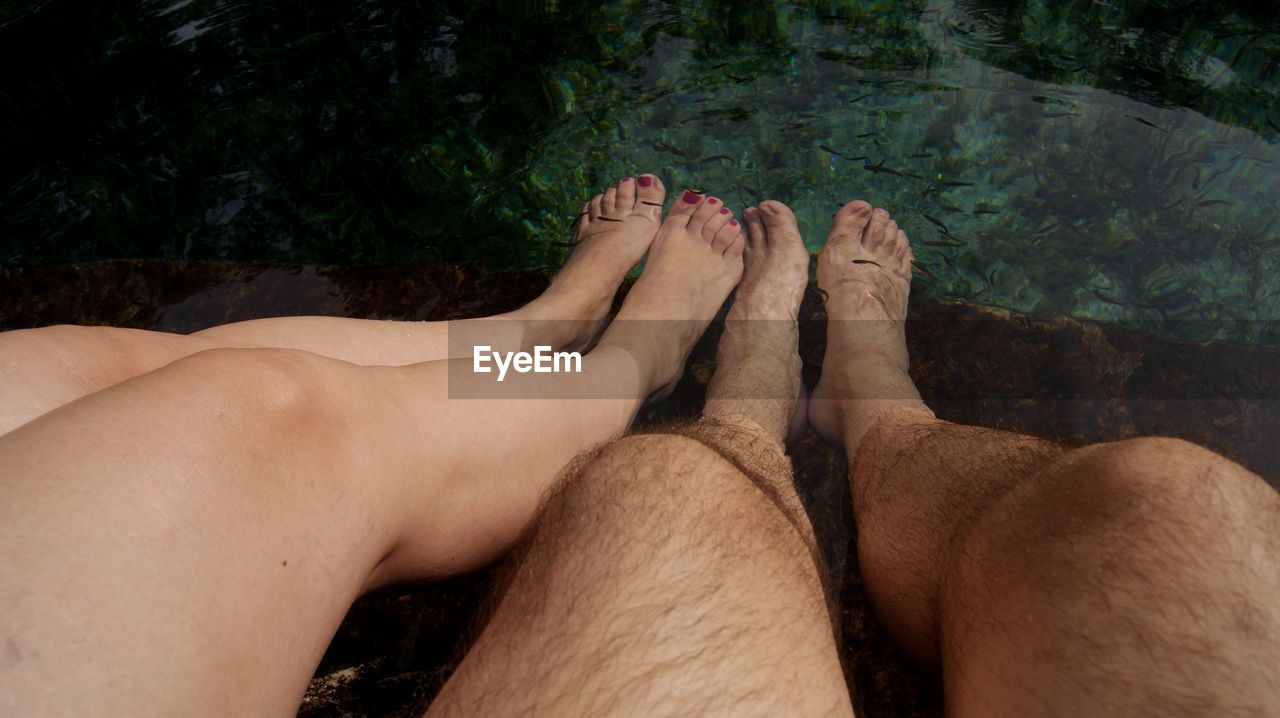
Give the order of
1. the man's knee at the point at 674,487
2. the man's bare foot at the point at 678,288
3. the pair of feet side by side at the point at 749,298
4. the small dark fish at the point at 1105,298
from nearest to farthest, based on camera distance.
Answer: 1. the man's knee at the point at 674,487
2. the pair of feet side by side at the point at 749,298
3. the man's bare foot at the point at 678,288
4. the small dark fish at the point at 1105,298

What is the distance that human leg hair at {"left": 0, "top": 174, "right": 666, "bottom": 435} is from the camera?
4.38 feet

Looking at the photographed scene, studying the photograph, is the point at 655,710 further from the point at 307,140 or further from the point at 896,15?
the point at 896,15

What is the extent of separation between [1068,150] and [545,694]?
9.76 feet

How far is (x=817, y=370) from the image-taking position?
2652 millimetres

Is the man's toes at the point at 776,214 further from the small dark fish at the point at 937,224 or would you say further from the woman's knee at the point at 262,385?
the woman's knee at the point at 262,385

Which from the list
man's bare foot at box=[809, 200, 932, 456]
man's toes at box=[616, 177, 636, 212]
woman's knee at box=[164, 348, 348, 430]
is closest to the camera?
woman's knee at box=[164, 348, 348, 430]

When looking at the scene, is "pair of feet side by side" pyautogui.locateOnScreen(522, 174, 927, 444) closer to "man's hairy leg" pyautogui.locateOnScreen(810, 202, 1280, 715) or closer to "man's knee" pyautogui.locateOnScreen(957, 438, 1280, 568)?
"man's hairy leg" pyautogui.locateOnScreen(810, 202, 1280, 715)

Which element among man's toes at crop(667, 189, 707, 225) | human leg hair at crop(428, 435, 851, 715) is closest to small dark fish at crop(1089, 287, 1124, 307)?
man's toes at crop(667, 189, 707, 225)

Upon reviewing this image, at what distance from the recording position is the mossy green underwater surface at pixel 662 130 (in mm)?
2785

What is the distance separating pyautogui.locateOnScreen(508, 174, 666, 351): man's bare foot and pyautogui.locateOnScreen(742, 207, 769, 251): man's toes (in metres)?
0.37

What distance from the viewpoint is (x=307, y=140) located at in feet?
9.91

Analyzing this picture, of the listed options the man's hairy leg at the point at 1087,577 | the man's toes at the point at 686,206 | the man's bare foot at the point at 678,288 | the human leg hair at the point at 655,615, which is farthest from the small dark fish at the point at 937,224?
the human leg hair at the point at 655,615

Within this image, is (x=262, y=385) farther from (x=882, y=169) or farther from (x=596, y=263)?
(x=882, y=169)

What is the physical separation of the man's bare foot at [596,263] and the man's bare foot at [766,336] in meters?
0.44
